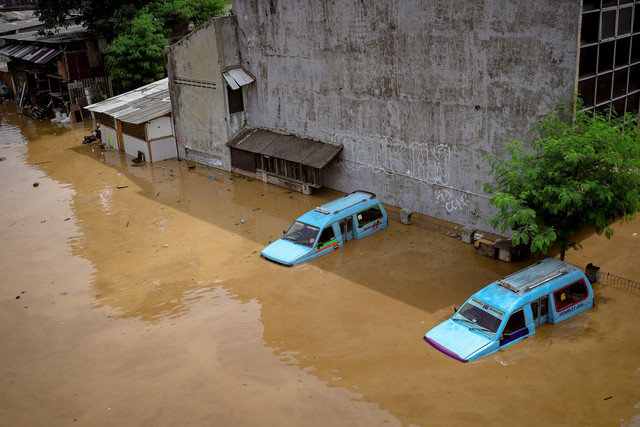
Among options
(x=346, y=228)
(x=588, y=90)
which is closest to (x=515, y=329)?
(x=346, y=228)

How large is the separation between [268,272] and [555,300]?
302 inches

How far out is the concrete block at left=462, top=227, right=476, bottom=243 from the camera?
1741cm

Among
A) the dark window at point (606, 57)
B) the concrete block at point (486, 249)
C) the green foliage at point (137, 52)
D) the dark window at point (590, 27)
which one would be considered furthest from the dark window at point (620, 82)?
the green foliage at point (137, 52)

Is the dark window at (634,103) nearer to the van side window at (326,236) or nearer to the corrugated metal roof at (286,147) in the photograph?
the corrugated metal roof at (286,147)

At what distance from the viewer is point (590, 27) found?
15.7 meters

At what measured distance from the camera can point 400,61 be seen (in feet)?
61.2

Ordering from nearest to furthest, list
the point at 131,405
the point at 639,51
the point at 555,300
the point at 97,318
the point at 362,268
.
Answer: the point at 131,405, the point at 555,300, the point at 97,318, the point at 362,268, the point at 639,51

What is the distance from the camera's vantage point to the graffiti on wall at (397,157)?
61.0 ft

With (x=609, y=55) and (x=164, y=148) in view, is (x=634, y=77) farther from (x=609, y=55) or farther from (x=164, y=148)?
(x=164, y=148)

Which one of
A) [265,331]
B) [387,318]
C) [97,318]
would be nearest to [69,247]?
[97,318]

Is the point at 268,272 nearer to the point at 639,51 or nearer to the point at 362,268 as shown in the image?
the point at 362,268

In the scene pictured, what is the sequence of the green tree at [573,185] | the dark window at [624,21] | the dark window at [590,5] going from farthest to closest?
the dark window at [624,21] < the dark window at [590,5] < the green tree at [573,185]

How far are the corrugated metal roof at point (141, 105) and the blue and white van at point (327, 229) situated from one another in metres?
12.1

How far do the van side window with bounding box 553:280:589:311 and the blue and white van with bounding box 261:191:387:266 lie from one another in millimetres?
6718
